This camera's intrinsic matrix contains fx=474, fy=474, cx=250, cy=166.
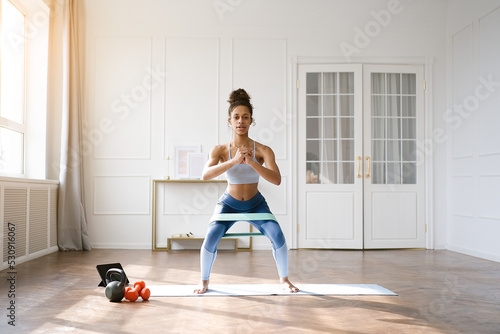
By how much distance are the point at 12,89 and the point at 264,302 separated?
412 centimetres

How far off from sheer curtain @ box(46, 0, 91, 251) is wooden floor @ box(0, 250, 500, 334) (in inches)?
36.4

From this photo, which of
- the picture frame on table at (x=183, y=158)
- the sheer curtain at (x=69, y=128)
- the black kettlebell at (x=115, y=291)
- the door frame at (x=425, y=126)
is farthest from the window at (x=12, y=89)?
the door frame at (x=425, y=126)

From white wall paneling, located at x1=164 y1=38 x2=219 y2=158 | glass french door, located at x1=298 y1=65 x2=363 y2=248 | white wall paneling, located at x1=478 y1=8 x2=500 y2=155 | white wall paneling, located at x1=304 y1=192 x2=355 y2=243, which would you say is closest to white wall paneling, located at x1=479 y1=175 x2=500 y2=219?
white wall paneling, located at x1=478 y1=8 x2=500 y2=155

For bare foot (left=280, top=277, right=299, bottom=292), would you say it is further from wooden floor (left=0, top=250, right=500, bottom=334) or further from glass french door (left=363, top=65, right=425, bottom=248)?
glass french door (left=363, top=65, right=425, bottom=248)

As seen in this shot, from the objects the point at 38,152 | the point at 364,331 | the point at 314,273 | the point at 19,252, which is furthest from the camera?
the point at 38,152

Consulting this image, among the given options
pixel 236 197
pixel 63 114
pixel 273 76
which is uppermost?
pixel 273 76

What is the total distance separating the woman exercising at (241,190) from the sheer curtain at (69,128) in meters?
3.04

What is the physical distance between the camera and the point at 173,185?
6211 millimetres

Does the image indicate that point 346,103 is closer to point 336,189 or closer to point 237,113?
point 336,189

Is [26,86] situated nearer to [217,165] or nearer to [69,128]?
[69,128]

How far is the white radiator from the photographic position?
14.5 ft

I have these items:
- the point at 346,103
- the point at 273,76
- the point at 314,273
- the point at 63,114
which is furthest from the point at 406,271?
the point at 63,114

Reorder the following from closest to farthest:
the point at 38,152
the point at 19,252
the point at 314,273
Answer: the point at 314,273 < the point at 19,252 < the point at 38,152

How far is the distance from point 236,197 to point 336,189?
309 centimetres
